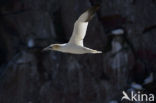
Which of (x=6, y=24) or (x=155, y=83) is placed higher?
(x=6, y=24)

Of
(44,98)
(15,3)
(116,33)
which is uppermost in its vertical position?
(15,3)

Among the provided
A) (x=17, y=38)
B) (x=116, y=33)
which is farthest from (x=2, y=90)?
(x=116, y=33)

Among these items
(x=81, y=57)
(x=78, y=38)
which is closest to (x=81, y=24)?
(x=78, y=38)

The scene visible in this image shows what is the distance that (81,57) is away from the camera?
14.1 metres

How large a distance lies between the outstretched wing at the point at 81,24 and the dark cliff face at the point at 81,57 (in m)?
3.14

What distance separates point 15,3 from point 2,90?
222 centimetres

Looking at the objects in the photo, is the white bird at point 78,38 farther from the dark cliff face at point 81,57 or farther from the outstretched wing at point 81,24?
the dark cliff face at point 81,57

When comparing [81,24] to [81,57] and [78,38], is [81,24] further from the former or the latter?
[81,57]

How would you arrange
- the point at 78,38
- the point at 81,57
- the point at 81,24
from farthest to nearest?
the point at 81,57, the point at 78,38, the point at 81,24

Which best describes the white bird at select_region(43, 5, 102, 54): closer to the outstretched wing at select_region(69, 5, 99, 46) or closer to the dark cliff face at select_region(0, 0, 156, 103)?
the outstretched wing at select_region(69, 5, 99, 46)

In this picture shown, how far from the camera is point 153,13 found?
14.5m

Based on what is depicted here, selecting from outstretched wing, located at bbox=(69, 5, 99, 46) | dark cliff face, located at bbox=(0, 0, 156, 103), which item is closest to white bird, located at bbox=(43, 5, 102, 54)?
outstretched wing, located at bbox=(69, 5, 99, 46)

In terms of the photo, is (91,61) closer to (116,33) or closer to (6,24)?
(116,33)

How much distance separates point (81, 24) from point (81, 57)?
133 inches
